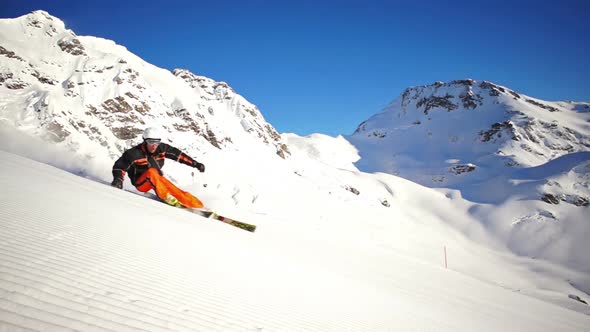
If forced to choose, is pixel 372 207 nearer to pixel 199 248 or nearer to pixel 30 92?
pixel 199 248

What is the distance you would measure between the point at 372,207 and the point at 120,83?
69537 millimetres

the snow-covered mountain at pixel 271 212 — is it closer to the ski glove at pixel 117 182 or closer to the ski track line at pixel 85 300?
the ski track line at pixel 85 300

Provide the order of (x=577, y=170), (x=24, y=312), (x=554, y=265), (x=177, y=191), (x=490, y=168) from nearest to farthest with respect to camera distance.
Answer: (x=24, y=312), (x=177, y=191), (x=554, y=265), (x=577, y=170), (x=490, y=168)

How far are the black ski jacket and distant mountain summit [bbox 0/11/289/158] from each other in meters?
62.0

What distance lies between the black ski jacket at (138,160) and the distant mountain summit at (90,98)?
204ft

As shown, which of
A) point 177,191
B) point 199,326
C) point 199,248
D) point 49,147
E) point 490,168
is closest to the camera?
point 199,326

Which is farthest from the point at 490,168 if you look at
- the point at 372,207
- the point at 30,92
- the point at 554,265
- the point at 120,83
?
the point at 30,92

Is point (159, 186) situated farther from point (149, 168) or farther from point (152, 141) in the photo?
point (152, 141)

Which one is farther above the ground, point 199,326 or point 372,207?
point 372,207

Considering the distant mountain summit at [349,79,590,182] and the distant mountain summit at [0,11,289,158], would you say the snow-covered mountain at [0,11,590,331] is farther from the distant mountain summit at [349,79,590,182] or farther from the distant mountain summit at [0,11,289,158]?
the distant mountain summit at [349,79,590,182]

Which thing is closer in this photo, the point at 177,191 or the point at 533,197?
the point at 177,191

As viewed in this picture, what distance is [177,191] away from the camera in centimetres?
980

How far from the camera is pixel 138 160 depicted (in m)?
9.20

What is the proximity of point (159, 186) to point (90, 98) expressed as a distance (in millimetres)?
74667
